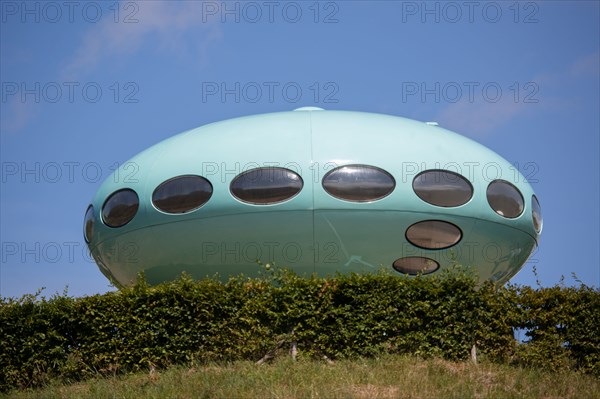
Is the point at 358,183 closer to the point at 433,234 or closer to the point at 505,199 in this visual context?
the point at 433,234

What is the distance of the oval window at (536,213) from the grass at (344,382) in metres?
5.19

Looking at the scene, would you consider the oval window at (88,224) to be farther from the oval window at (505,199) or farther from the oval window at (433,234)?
the oval window at (505,199)

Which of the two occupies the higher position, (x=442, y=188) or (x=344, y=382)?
(x=442, y=188)

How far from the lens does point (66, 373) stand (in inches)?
617

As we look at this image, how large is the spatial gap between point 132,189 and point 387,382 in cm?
782

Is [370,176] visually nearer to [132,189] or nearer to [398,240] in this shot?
[398,240]

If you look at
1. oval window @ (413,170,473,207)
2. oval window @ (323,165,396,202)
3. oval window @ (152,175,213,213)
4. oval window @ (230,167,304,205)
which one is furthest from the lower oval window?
oval window @ (152,175,213,213)

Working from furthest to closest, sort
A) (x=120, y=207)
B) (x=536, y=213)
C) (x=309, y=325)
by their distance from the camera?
(x=536, y=213)
(x=120, y=207)
(x=309, y=325)

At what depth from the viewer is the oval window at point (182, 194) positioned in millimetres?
17438

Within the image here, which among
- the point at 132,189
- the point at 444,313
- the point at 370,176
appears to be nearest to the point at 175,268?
the point at 132,189

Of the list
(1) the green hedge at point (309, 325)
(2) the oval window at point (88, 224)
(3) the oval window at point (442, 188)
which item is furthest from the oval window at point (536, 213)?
(2) the oval window at point (88, 224)

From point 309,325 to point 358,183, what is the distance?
10.9ft

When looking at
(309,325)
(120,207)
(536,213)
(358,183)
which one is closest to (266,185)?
(358,183)

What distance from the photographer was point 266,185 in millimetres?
17109
